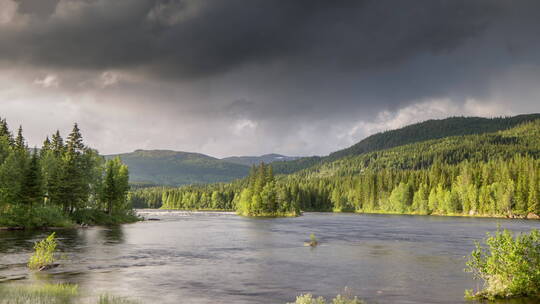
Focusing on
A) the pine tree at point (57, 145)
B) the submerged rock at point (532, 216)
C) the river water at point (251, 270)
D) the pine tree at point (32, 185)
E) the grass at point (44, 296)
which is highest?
the pine tree at point (57, 145)

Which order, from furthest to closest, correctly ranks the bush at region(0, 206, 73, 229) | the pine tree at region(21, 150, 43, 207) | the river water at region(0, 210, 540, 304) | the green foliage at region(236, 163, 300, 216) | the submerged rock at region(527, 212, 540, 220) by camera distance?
the green foliage at region(236, 163, 300, 216)
the submerged rock at region(527, 212, 540, 220)
the pine tree at region(21, 150, 43, 207)
the bush at region(0, 206, 73, 229)
the river water at region(0, 210, 540, 304)

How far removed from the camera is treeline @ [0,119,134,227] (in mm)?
78438

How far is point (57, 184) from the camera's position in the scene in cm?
9106

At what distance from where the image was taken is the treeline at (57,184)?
7844cm

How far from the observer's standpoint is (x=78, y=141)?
10100 centimetres

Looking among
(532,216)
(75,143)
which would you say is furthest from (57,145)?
(532,216)

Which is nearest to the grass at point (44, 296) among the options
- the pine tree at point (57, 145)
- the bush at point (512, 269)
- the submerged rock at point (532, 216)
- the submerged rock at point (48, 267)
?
the submerged rock at point (48, 267)

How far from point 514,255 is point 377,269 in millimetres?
16538

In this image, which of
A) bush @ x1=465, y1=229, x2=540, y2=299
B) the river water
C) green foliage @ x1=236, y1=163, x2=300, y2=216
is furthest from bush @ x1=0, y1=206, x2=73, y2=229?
green foliage @ x1=236, y1=163, x2=300, y2=216

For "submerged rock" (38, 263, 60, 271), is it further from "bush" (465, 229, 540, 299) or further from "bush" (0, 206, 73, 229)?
"bush" (0, 206, 73, 229)

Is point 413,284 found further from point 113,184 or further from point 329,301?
point 113,184

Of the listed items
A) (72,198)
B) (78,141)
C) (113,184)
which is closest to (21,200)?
(72,198)

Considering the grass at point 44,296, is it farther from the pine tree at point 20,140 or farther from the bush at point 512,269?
the pine tree at point 20,140

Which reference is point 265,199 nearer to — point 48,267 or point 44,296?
point 48,267
